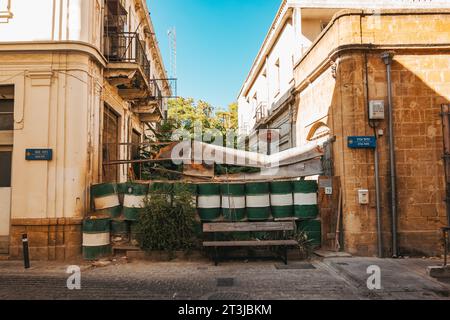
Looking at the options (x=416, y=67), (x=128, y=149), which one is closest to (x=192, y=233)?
(x=128, y=149)

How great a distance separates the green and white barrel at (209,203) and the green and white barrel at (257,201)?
0.80 metres

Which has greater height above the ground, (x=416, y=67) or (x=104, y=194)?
(x=416, y=67)

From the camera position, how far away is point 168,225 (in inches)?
305

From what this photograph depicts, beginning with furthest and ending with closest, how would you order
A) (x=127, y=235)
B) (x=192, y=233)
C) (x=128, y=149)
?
(x=128, y=149) < (x=127, y=235) < (x=192, y=233)

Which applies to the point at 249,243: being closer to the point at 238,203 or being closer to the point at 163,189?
the point at 238,203

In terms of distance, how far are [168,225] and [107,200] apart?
78.2 inches

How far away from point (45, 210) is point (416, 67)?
10.3 m

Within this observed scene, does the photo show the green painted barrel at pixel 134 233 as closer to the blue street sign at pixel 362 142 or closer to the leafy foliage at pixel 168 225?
the leafy foliage at pixel 168 225

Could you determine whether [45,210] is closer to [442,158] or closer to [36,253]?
[36,253]

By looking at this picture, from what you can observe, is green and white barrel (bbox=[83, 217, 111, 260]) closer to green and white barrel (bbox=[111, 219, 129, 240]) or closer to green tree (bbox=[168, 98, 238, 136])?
green and white barrel (bbox=[111, 219, 129, 240])

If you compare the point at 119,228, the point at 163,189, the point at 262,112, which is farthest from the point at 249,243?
the point at 262,112

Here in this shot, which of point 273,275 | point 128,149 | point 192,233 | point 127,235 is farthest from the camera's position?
point 128,149

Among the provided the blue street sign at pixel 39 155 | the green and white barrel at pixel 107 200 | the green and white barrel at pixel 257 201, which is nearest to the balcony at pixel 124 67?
the blue street sign at pixel 39 155

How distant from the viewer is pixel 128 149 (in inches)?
498
